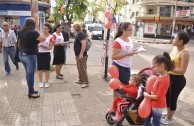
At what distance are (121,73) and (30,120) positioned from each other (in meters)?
1.96

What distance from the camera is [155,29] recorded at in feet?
127

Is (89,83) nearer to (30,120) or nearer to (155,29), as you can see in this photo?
(30,120)

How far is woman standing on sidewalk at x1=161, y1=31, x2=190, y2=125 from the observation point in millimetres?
4195

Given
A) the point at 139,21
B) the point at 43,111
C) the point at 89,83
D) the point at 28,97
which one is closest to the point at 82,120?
the point at 43,111

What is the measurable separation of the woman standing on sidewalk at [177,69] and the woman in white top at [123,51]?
0.77 metres

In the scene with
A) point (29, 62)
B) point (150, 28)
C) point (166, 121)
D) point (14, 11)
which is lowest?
point (166, 121)

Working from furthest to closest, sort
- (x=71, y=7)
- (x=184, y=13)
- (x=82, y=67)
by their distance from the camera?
1. (x=184, y=13)
2. (x=71, y=7)
3. (x=82, y=67)

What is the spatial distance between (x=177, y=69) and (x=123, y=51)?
3.25 ft

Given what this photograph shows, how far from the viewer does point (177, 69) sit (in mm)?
4219

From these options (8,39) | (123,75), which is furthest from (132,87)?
(8,39)

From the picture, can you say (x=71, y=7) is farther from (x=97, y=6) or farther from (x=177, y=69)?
(x=177, y=69)

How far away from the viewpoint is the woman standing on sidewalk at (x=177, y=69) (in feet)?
13.8

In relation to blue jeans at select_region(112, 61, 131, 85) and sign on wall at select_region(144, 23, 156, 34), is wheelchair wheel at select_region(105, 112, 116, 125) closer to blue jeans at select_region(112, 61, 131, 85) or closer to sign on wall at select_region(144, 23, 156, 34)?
blue jeans at select_region(112, 61, 131, 85)

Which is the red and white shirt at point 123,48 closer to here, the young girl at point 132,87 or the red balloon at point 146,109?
the young girl at point 132,87
